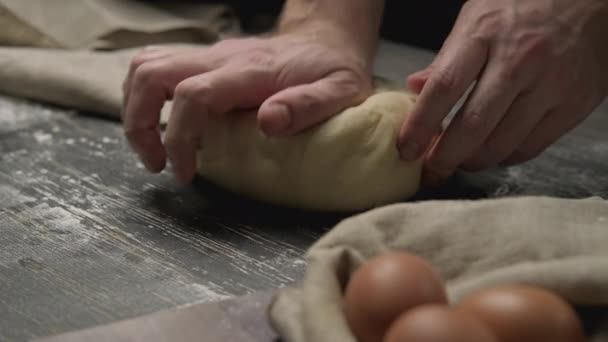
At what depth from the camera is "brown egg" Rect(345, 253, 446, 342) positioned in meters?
0.63

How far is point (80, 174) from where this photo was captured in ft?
4.30


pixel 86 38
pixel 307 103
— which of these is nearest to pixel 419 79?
pixel 307 103

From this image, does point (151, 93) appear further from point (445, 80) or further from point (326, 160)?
point (445, 80)

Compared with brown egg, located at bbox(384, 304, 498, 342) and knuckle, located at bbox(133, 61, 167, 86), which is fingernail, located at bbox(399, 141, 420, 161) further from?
brown egg, located at bbox(384, 304, 498, 342)

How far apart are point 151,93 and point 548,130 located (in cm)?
64

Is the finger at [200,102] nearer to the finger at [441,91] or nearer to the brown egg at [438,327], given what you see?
the finger at [441,91]

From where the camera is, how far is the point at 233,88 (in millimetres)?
1125

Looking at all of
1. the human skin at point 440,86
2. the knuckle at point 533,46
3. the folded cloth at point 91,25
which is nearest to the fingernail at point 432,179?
the human skin at point 440,86

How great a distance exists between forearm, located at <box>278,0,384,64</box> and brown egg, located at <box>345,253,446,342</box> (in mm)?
685

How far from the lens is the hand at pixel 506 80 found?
112 cm

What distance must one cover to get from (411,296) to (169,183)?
0.73 metres

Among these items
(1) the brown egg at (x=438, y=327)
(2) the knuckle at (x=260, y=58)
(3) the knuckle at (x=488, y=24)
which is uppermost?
(3) the knuckle at (x=488, y=24)

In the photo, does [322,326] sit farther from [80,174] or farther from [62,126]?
[62,126]

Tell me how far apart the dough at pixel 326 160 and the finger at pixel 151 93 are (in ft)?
0.29
